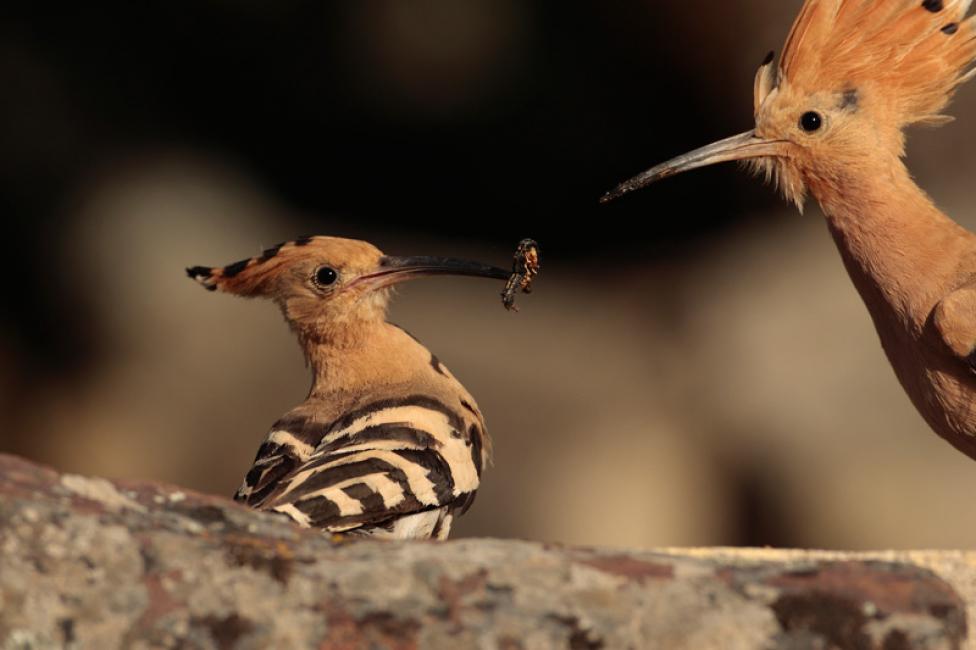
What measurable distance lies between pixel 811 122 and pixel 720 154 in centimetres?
21

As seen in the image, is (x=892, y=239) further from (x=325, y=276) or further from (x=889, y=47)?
(x=325, y=276)

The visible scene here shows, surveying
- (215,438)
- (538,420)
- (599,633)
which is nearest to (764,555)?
(599,633)

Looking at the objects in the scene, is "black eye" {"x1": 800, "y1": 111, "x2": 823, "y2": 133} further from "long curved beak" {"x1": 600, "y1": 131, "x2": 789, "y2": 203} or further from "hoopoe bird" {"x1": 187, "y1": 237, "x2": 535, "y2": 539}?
"hoopoe bird" {"x1": 187, "y1": 237, "x2": 535, "y2": 539}

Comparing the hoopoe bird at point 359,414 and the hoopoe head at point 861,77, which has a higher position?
the hoopoe head at point 861,77

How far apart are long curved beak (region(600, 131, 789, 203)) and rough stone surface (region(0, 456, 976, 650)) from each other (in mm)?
1823

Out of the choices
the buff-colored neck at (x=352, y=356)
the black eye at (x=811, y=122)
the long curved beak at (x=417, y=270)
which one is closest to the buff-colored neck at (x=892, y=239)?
the black eye at (x=811, y=122)

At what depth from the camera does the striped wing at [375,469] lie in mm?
2609

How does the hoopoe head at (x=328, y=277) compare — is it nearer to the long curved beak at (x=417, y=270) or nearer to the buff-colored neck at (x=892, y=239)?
the long curved beak at (x=417, y=270)

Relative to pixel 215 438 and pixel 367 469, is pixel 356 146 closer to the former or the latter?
pixel 215 438

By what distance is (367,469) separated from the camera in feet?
8.88

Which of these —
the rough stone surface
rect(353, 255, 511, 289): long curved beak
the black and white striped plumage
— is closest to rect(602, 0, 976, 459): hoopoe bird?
rect(353, 255, 511, 289): long curved beak

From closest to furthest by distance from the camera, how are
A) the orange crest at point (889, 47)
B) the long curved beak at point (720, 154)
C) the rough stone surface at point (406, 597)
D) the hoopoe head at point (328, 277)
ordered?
the rough stone surface at point (406, 597) < the orange crest at point (889, 47) < the long curved beak at point (720, 154) < the hoopoe head at point (328, 277)

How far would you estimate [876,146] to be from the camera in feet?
10.5

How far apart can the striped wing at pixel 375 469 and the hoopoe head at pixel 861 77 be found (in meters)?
0.62
